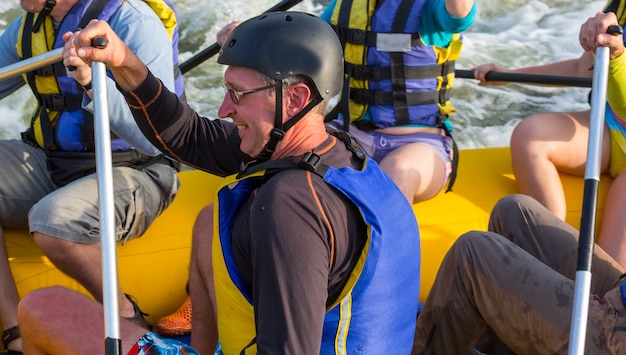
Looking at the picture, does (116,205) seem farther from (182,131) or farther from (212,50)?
(212,50)

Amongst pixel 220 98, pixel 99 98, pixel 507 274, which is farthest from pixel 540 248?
pixel 220 98

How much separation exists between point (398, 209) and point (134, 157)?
4.18 feet

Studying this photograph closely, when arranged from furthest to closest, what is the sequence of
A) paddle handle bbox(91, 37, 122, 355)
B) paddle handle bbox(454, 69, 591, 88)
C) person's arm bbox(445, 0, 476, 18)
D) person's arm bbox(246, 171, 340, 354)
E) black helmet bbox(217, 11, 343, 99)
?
paddle handle bbox(454, 69, 591, 88)
person's arm bbox(445, 0, 476, 18)
black helmet bbox(217, 11, 343, 99)
paddle handle bbox(91, 37, 122, 355)
person's arm bbox(246, 171, 340, 354)

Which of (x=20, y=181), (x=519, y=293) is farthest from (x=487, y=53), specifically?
(x=519, y=293)

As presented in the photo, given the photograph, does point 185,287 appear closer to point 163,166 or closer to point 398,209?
point 163,166

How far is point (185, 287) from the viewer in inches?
113

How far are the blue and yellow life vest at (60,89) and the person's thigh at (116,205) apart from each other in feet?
0.48

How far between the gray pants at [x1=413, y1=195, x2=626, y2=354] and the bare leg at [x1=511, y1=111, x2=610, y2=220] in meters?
0.53

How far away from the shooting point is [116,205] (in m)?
2.74

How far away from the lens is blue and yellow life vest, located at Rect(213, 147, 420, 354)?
1816mm

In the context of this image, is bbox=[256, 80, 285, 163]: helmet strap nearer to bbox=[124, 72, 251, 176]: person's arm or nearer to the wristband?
bbox=[124, 72, 251, 176]: person's arm

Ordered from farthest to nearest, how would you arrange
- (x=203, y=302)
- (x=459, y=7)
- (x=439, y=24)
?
1. (x=439, y=24)
2. (x=459, y=7)
3. (x=203, y=302)

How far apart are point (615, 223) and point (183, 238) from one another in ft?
4.55

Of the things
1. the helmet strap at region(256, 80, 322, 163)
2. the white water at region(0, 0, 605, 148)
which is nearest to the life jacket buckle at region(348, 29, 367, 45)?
the helmet strap at region(256, 80, 322, 163)
